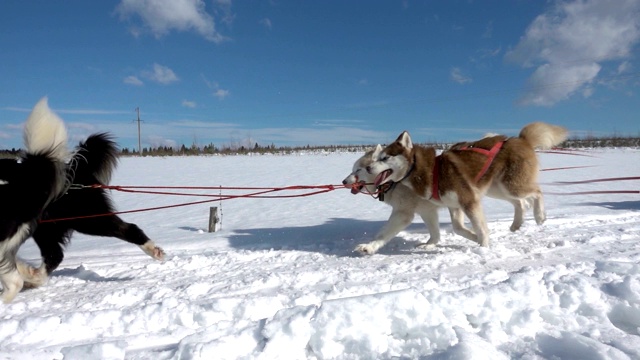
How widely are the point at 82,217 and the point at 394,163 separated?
127 inches

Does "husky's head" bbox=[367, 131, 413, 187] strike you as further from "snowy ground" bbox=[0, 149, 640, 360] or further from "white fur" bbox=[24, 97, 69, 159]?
"white fur" bbox=[24, 97, 69, 159]

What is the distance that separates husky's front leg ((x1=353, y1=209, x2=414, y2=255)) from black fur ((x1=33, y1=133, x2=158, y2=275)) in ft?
7.39

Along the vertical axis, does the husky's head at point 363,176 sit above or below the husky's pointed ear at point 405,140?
below

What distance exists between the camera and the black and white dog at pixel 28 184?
3.26m

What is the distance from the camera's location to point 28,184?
11.1 feet

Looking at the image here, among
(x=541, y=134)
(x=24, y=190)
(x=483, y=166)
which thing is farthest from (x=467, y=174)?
(x=24, y=190)

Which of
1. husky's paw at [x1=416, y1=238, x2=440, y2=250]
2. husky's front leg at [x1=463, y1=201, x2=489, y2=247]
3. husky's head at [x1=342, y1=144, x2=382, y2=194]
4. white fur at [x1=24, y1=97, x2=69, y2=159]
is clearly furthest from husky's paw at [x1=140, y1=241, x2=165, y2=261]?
husky's front leg at [x1=463, y1=201, x2=489, y2=247]

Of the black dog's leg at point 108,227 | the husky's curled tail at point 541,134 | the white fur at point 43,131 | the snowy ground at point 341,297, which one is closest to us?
the snowy ground at point 341,297

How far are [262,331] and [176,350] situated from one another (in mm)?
474

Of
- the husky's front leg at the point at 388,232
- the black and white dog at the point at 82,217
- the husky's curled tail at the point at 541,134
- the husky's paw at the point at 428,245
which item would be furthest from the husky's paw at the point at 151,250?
the husky's curled tail at the point at 541,134

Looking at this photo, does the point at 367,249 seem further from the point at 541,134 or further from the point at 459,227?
the point at 541,134

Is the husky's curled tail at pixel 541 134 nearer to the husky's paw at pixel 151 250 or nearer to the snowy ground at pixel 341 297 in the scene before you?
the snowy ground at pixel 341 297

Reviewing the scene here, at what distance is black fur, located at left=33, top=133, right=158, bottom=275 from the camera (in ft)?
12.2

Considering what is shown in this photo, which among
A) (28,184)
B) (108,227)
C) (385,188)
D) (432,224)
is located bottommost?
(432,224)
